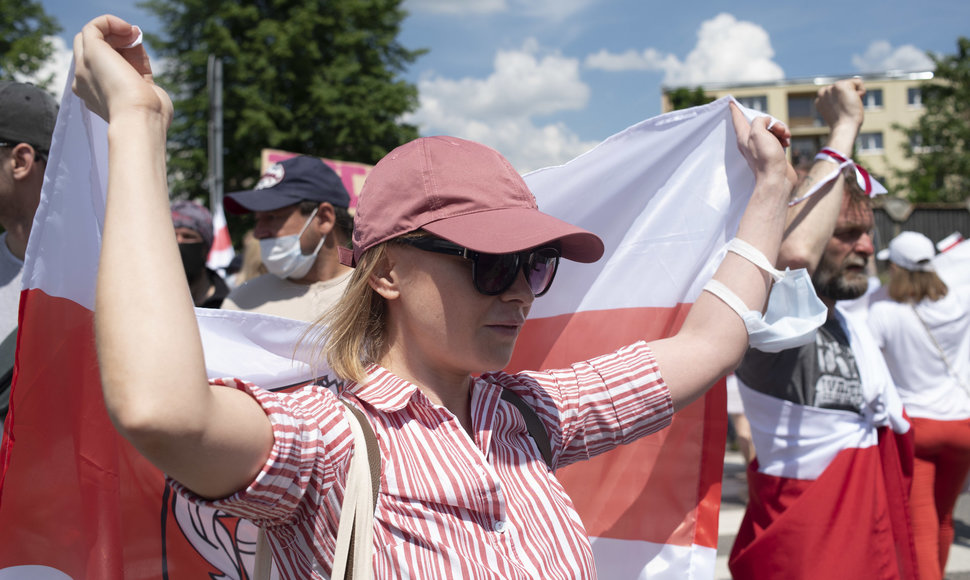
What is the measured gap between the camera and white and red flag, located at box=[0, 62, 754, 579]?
1.74m

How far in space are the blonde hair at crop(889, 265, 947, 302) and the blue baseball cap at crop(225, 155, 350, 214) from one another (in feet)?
11.3

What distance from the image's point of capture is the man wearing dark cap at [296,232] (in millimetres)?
3266

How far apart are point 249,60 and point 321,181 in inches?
957

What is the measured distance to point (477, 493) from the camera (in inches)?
55.1

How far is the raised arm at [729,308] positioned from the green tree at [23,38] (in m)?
21.5

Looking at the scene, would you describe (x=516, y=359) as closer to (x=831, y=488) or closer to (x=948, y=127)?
(x=831, y=488)

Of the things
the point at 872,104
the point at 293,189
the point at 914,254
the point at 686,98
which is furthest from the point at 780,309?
the point at 872,104

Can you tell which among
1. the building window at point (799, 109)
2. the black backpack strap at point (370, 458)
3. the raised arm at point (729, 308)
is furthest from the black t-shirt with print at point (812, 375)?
the building window at point (799, 109)

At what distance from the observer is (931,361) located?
4621mm

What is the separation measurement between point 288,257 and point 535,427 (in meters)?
1.91

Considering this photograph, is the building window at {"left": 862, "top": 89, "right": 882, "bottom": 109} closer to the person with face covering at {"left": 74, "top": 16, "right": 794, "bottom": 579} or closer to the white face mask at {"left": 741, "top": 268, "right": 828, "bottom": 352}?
the white face mask at {"left": 741, "top": 268, "right": 828, "bottom": 352}

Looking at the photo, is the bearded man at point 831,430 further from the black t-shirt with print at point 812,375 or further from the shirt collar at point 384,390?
the shirt collar at point 384,390

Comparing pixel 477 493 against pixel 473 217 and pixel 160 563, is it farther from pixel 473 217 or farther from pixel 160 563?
pixel 160 563

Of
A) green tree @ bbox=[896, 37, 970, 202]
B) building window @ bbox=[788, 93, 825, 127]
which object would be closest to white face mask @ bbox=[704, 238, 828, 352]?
green tree @ bbox=[896, 37, 970, 202]
